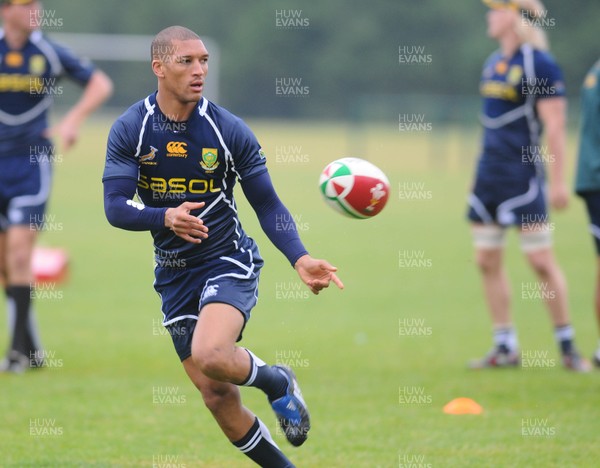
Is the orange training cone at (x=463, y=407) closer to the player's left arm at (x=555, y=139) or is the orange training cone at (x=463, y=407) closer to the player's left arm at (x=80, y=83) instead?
the player's left arm at (x=555, y=139)

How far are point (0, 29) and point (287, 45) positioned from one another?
42916 mm

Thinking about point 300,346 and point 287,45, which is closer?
point 300,346

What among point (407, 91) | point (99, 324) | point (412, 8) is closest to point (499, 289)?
point (99, 324)

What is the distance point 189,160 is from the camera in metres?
5.01

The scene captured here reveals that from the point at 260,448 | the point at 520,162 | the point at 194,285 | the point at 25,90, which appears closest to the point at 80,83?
the point at 25,90

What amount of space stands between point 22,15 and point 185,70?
3.78m

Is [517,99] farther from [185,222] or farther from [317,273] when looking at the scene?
[185,222]

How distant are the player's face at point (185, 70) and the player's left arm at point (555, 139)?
159 inches

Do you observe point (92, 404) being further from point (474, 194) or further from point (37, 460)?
point (474, 194)

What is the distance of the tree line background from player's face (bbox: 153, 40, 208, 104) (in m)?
40.9

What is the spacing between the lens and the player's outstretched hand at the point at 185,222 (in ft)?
14.9

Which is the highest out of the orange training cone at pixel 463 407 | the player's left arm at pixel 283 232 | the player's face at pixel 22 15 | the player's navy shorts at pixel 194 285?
the player's face at pixel 22 15

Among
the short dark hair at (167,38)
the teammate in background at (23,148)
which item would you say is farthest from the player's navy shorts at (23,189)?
the short dark hair at (167,38)

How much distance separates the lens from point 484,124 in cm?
867
